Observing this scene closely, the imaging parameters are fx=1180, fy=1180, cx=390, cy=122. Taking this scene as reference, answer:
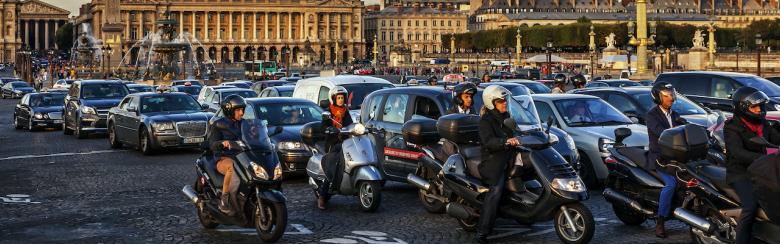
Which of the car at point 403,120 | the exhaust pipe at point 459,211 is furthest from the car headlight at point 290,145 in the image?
the exhaust pipe at point 459,211

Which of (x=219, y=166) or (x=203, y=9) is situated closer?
(x=219, y=166)

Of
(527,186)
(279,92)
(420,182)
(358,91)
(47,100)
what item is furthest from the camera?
(47,100)

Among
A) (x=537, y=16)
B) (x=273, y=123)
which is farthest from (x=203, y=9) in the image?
(x=273, y=123)

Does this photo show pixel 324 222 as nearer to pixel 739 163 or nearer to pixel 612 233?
pixel 612 233

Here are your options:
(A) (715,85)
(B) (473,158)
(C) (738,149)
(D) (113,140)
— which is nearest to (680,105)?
(A) (715,85)

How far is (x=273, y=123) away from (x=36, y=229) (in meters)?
6.61

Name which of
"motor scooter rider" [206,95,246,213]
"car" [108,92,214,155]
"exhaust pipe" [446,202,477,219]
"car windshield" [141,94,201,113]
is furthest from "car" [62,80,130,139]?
"exhaust pipe" [446,202,477,219]

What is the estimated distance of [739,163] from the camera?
9.35 m

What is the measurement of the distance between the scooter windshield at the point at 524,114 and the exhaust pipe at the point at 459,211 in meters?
2.05

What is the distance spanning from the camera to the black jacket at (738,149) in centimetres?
930

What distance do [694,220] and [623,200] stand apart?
1605 mm

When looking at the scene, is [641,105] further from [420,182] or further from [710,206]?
[710,206]

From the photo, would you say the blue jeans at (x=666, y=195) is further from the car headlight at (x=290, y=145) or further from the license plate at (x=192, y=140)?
the license plate at (x=192, y=140)

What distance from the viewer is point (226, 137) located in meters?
11.5
